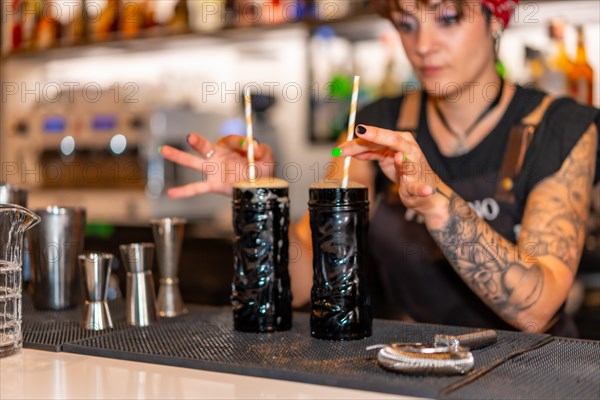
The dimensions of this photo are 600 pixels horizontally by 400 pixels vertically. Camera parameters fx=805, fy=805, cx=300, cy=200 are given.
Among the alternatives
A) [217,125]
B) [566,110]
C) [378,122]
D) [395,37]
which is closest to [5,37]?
[217,125]

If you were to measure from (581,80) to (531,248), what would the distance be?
4.75 feet

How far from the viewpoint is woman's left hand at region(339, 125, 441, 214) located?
1.19 m

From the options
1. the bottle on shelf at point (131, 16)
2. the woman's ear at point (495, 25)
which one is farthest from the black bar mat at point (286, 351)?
the bottle on shelf at point (131, 16)

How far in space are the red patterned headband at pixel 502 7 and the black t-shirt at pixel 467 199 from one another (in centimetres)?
17

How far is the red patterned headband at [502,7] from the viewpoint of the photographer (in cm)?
176

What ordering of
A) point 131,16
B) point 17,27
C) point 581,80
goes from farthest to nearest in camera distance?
point 17,27, point 131,16, point 581,80

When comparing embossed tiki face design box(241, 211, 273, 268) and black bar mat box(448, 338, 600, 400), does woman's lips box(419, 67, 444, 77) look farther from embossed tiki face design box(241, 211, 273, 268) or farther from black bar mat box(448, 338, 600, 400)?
black bar mat box(448, 338, 600, 400)

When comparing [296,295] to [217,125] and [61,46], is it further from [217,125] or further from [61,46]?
[61,46]

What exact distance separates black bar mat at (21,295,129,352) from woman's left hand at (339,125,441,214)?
47 cm

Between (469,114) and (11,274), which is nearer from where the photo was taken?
(11,274)

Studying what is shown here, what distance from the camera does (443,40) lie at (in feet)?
5.68

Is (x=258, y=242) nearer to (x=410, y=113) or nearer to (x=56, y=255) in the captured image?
(x=56, y=255)

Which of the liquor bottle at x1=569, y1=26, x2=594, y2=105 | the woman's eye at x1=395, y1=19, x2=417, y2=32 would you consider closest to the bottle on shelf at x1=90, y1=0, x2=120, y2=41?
the liquor bottle at x1=569, y1=26, x2=594, y2=105

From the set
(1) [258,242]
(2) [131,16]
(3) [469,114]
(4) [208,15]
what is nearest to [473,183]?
(3) [469,114]
